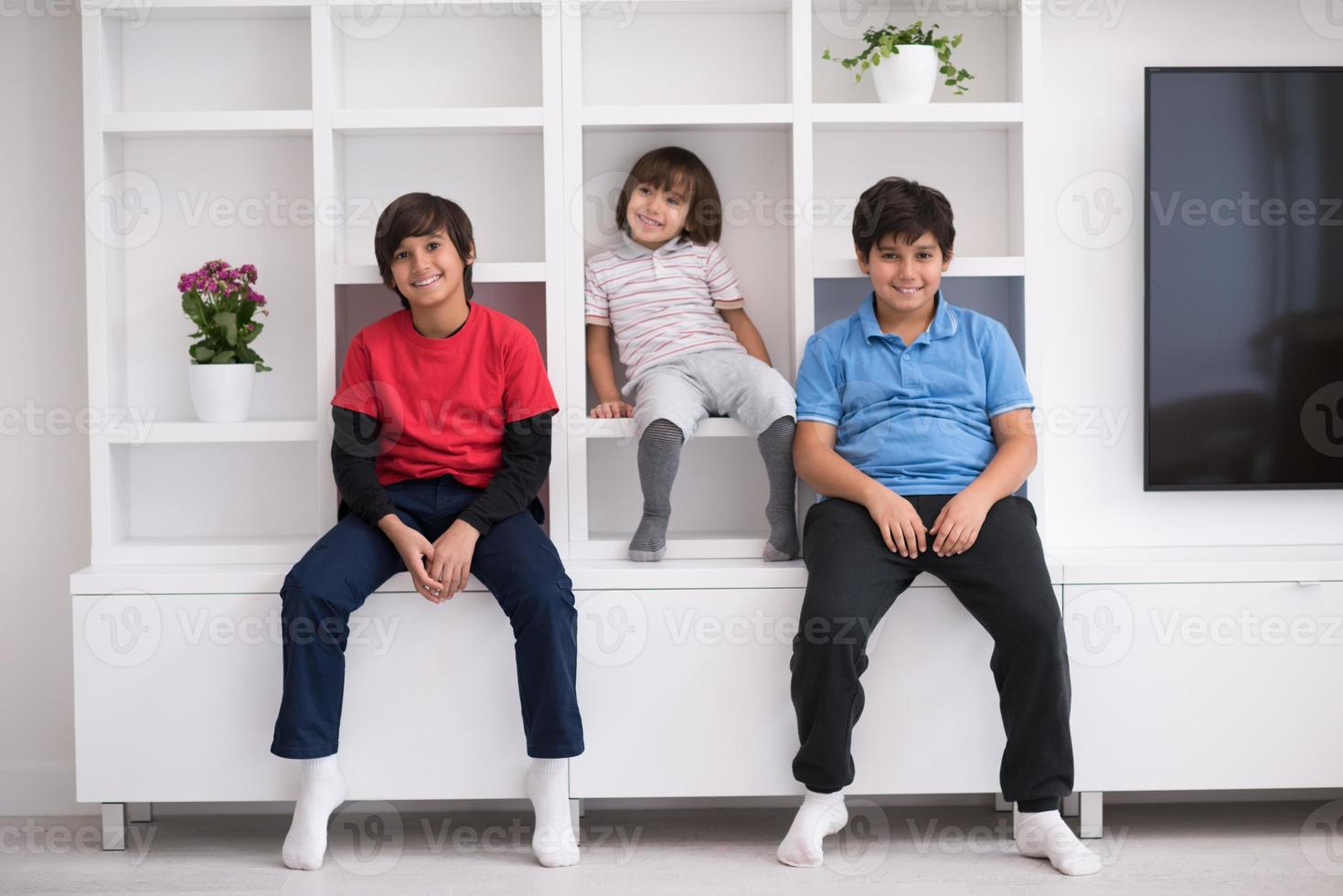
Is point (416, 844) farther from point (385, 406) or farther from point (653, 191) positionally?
point (653, 191)

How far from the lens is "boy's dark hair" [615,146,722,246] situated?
6.92ft

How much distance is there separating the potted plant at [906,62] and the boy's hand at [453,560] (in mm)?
1063

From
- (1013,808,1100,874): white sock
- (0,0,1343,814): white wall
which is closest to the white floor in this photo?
(1013,808,1100,874): white sock

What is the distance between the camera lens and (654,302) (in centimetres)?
211

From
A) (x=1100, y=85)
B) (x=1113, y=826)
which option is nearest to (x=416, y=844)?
(x=1113, y=826)

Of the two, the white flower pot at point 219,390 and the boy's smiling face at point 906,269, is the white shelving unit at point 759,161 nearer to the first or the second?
the boy's smiling face at point 906,269

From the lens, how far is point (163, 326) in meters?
2.18

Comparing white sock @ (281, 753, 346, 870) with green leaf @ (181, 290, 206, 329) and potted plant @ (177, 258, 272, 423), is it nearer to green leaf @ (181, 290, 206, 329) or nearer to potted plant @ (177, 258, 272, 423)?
potted plant @ (177, 258, 272, 423)

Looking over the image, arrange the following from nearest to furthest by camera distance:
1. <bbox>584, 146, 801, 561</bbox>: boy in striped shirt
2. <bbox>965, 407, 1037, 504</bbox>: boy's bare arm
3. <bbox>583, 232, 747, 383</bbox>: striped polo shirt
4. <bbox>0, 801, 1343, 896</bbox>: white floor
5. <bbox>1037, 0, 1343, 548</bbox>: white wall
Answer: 1. <bbox>0, 801, 1343, 896</bbox>: white floor
2. <bbox>965, 407, 1037, 504</bbox>: boy's bare arm
3. <bbox>584, 146, 801, 561</bbox>: boy in striped shirt
4. <bbox>583, 232, 747, 383</bbox>: striped polo shirt
5. <bbox>1037, 0, 1343, 548</bbox>: white wall

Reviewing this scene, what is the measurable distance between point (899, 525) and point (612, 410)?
1.81ft

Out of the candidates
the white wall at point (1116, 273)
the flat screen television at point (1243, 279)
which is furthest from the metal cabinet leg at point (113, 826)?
the flat screen television at point (1243, 279)

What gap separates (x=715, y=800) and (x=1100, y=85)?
153cm

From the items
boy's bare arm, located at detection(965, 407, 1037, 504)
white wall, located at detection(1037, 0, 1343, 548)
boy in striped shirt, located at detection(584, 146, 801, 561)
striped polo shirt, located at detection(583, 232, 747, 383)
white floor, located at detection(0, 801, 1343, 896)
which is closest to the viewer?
white floor, located at detection(0, 801, 1343, 896)

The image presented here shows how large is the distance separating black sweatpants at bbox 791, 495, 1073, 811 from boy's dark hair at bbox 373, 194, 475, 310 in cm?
79
